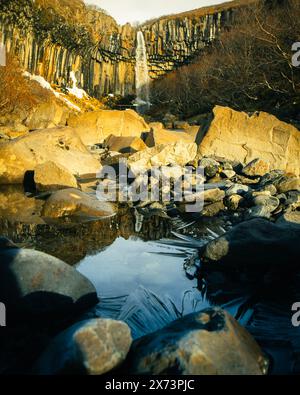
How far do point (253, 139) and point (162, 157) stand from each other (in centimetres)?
360

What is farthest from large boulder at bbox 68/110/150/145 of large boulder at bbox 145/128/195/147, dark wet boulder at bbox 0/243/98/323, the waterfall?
the waterfall

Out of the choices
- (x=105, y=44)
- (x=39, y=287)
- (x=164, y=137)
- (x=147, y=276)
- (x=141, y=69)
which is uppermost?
(x=105, y=44)

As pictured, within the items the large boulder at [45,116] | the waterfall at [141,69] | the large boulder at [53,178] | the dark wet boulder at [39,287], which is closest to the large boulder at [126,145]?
the large boulder at [45,116]

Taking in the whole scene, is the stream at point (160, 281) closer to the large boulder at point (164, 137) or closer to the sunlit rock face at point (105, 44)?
the large boulder at point (164, 137)

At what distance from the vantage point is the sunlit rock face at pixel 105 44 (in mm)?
47219

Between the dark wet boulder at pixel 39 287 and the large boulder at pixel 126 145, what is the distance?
45.9 ft

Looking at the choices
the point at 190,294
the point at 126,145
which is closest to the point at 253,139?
the point at 126,145

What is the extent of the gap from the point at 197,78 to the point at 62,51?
19127mm

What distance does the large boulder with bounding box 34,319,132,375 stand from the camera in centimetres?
266

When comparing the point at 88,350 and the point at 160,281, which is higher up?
the point at 88,350

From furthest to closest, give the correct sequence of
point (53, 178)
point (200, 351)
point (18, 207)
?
point (53, 178) < point (18, 207) < point (200, 351)

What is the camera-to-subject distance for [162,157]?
1367cm

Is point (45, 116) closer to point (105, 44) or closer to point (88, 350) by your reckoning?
point (88, 350)
